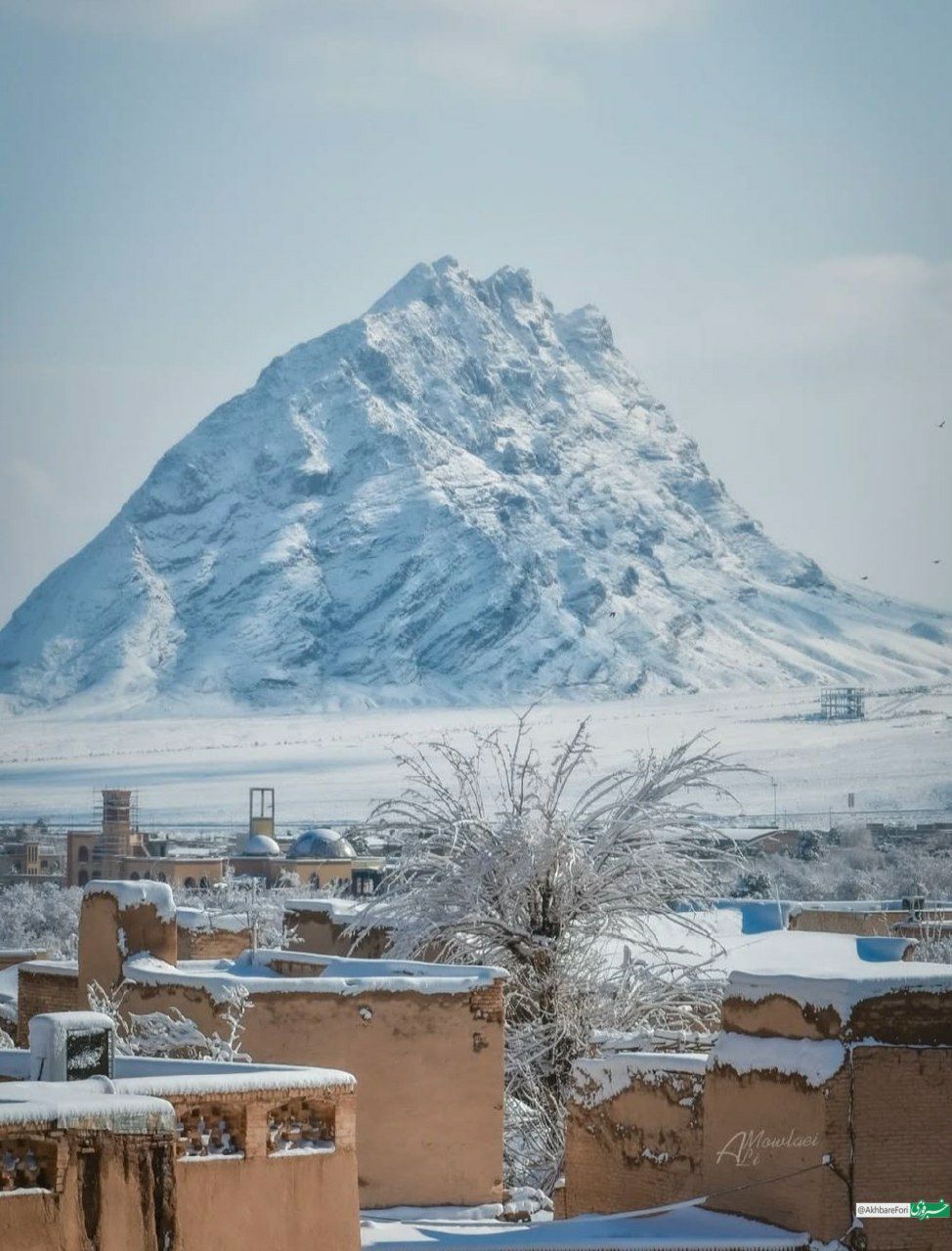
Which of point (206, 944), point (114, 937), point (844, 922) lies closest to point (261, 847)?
point (844, 922)

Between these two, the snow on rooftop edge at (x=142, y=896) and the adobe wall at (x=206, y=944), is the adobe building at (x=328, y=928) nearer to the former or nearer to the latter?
the adobe wall at (x=206, y=944)

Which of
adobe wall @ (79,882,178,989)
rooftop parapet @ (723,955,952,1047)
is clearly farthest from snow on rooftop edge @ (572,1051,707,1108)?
adobe wall @ (79,882,178,989)

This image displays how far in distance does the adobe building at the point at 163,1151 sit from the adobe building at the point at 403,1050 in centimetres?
497

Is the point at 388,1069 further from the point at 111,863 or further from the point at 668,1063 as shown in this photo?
the point at 111,863

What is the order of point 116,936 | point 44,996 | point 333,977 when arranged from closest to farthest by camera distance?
1. point 333,977
2. point 116,936
3. point 44,996

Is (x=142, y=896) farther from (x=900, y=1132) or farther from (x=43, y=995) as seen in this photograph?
(x=900, y=1132)

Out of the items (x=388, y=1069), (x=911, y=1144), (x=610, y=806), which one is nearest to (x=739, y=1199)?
(x=911, y=1144)

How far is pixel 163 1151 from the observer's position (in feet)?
35.5

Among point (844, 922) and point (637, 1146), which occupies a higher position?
point (844, 922)

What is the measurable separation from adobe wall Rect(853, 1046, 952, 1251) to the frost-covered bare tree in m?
7.69

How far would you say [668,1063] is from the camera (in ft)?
54.4

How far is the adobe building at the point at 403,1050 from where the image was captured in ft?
58.2

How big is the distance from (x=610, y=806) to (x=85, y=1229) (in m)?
15.1

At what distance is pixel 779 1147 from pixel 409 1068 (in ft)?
12.7
